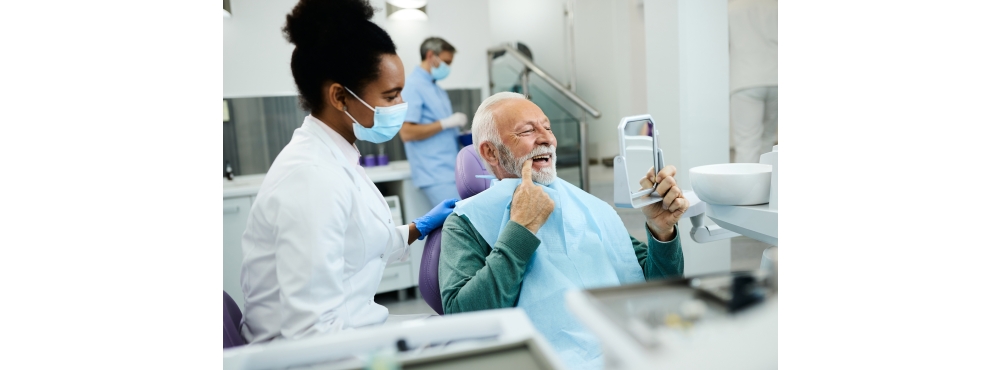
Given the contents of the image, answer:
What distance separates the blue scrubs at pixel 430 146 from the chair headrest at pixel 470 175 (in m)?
0.02

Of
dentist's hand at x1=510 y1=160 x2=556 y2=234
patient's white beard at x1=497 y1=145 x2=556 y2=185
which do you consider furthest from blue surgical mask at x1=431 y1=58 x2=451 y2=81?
dentist's hand at x1=510 y1=160 x2=556 y2=234

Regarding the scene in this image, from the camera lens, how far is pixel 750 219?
1168mm

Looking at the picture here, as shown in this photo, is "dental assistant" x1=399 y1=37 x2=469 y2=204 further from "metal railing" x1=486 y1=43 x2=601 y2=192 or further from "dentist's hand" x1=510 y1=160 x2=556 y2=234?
"dentist's hand" x1=510 y1=160 x2=556 y2=234

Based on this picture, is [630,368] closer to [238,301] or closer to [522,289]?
[522,289]

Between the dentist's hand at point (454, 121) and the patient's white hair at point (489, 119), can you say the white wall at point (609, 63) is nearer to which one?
the patient's white hair at point (489, 119)

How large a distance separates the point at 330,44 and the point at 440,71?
359 mm

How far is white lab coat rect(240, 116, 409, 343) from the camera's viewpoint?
0.88 meters

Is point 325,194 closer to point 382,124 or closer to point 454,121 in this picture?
point 382,124

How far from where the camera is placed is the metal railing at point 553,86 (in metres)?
1.21

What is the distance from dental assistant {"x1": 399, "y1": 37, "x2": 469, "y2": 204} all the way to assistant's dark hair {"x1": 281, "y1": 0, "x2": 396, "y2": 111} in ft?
0.88
